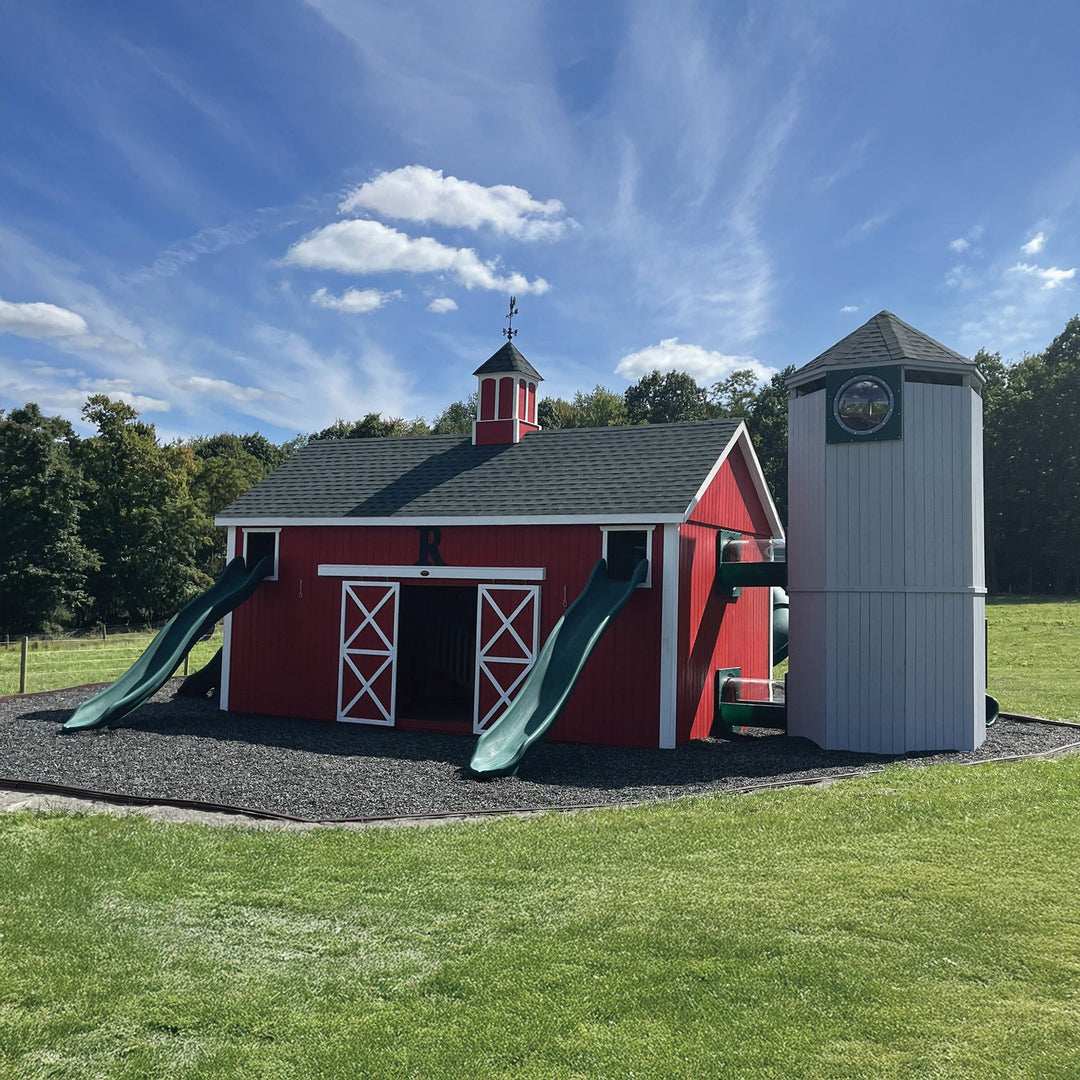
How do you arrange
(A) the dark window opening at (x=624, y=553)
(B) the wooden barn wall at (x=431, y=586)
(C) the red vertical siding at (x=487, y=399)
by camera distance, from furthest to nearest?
1. (C) the red vertical siding at (x=487, y=399)
2. (A) the dark window opening at (x=624, y=553)
3. (B) the wooden barn wall at (x=431, y=586)

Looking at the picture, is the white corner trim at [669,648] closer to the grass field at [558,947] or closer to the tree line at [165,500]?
the grass field at [558,947]

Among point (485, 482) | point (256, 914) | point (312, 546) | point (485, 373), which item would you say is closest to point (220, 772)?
point (256, 914)

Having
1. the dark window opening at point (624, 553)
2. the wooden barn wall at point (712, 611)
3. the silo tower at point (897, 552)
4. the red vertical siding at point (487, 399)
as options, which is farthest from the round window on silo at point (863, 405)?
the red vertical siding at point (487, 399)

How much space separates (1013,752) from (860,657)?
83.9 inches

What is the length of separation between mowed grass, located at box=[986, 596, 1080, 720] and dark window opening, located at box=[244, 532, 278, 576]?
13.3m

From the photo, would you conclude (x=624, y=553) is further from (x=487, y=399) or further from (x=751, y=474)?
(x=487, y=399)

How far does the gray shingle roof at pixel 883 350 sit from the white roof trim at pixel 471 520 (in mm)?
3030

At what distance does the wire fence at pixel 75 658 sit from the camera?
62.8ft

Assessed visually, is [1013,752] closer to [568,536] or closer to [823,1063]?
[568,536]

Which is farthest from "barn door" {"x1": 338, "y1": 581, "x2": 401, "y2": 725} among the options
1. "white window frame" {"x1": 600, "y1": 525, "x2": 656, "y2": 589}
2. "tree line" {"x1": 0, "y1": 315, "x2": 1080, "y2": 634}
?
"tree line" {"x1": 0, "y1": 315, "x2": 1080, "y2": 634}

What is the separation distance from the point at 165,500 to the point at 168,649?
29.8 meters

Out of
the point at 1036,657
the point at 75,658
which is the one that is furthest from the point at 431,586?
the point at 1036,657

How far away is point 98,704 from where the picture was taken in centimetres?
1330

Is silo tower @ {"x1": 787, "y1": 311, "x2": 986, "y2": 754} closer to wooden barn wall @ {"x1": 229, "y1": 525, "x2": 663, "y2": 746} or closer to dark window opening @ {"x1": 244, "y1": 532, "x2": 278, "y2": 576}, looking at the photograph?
wooden barn wall @ {"x1": 229, "y1": 525, "x2": 663, "y2": 746}
